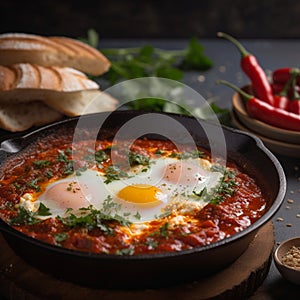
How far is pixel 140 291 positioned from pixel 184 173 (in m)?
1.03

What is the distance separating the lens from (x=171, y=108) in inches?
213

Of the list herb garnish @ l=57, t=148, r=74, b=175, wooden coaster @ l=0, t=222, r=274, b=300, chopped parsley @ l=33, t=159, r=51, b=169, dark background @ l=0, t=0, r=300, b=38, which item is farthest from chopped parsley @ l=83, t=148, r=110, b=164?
dark background @ l=0, t=0, r=300, b=38

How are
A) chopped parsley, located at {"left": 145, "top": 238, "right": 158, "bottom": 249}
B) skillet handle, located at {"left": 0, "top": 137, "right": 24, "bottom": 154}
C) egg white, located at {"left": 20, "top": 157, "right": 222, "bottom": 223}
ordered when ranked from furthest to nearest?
skillet handle, located at {"left": 0, "top": 137, "right": 24, "bottom": 154}
egg white, located at {"left": 20, "top": 157, "right": 222, "bottom": 223}
chopped parsley, located at {"left": 145, "top": 238, "right": 158, "bottom": 249}

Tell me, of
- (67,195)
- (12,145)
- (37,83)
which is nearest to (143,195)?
(67,195)

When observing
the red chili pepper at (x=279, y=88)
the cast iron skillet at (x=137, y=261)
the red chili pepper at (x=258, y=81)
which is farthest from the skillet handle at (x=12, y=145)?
the red chili pepper at (x=279, y=88)

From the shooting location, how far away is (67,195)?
366 cm

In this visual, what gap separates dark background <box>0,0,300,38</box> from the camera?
24.8 ft

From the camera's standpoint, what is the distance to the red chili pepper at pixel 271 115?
4.97 metres

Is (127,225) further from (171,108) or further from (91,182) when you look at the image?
(171,108)

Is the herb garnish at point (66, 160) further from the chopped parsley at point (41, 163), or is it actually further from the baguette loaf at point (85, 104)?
the baguette loaf at point (85, 104)

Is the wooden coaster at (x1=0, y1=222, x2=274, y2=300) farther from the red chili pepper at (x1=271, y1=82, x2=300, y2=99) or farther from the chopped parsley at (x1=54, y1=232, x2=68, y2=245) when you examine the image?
the red chili pepper at (x1=271, y1=82, x2=300, y2=99)

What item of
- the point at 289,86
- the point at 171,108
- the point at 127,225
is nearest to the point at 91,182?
the point at 127,225

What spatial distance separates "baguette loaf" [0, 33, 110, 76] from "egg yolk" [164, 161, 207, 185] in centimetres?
190

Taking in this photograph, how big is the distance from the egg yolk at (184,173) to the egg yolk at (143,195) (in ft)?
0.61
